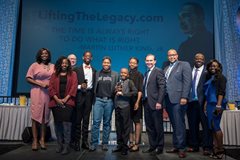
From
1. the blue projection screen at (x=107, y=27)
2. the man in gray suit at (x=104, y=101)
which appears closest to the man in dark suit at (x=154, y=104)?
the man in gray suit at (x=104, y=101)

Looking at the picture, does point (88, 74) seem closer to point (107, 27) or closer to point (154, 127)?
point (154, 127)

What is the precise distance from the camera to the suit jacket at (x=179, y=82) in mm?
2951

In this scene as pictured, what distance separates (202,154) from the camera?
121 inches

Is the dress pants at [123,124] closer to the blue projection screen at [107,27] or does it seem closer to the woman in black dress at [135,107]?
the woman in black dress at [135,107]

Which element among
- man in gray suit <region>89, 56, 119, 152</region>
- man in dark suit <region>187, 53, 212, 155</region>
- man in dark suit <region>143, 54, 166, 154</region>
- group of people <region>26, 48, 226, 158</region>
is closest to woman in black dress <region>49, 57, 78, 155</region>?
group of people <region>26, 48, 226, 158</region>

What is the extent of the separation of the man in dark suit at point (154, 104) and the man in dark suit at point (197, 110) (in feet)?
1.69

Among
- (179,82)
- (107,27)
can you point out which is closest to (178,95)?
(179,82)

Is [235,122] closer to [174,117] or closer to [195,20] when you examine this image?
[174,117]

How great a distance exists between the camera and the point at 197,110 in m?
3.28

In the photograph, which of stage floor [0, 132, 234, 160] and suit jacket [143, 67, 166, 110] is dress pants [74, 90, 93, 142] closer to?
stage floor [0, 132, 234, 160]

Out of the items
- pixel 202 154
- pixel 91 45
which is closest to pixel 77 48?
pixel 91 45

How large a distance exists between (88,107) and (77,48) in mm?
2640

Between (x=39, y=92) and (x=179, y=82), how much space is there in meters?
1.92

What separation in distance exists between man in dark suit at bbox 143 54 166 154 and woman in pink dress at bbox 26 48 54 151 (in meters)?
1.39
